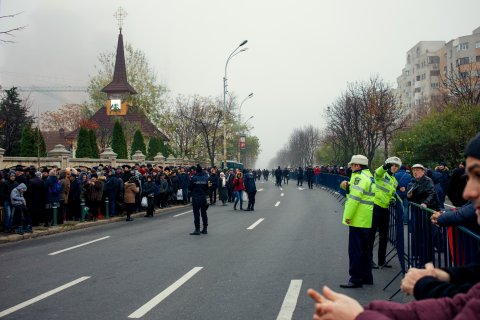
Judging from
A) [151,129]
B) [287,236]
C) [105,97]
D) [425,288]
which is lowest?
[287,236]

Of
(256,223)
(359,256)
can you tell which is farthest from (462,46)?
(359,256)

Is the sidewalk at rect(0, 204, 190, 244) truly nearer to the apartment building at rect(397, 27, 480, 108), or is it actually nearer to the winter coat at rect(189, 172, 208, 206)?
the winter coat at rect(189, 172, 208, 206)

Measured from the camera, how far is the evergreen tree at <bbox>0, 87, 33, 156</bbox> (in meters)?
42.0

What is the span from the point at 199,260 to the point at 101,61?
58.5 m

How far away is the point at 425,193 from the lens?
9016 millimetres

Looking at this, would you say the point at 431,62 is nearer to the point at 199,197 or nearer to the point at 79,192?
the point at 79,192

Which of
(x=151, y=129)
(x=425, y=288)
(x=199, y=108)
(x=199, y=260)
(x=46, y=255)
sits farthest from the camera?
(x=151, y=129)

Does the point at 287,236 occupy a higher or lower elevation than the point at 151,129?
lower

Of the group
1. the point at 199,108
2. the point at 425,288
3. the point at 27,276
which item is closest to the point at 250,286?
the point at 27,276

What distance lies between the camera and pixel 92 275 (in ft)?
26.0

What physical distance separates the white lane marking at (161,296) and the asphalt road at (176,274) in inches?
0.5

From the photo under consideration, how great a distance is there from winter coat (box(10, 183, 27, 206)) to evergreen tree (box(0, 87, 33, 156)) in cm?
3070

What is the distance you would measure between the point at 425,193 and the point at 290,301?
14.1ft

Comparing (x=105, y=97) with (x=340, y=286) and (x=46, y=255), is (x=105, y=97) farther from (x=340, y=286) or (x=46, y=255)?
(x=340, y=286)
